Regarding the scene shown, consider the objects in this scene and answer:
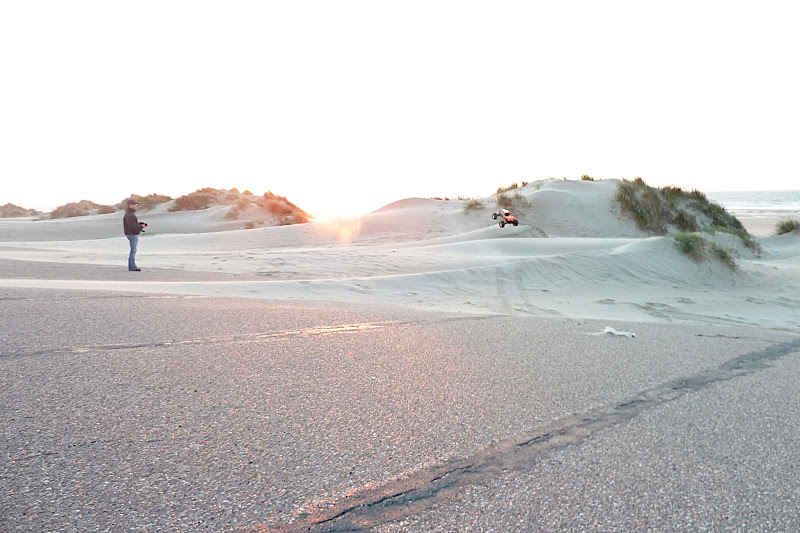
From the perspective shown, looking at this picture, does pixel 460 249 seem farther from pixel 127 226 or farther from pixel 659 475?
pixel 659 475

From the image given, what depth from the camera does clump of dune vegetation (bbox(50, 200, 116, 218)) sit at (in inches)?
1406

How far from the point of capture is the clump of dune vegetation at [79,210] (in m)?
35.7

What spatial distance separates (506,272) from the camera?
441 inches

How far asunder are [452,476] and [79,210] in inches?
1558

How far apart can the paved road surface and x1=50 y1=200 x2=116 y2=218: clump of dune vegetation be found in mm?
34354

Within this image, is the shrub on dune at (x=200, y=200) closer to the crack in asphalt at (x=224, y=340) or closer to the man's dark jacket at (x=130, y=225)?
the man's dark jacket at (x=130, y=225)

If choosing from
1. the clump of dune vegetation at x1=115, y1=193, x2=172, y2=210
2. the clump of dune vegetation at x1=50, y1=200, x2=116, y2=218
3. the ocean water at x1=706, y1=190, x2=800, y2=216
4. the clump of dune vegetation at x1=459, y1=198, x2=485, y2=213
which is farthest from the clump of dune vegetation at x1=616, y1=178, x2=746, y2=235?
the clump of dune vegetation at x1=50, y1=200, x2=116, y2=218

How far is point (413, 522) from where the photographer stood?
2.10 m

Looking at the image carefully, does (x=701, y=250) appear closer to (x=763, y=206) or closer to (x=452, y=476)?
(x=452, y=476)

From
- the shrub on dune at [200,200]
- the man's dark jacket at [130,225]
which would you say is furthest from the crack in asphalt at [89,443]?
the shrub on dune at [200,200]

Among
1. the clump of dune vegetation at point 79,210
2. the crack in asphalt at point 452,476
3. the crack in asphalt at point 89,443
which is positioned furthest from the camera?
the clump of dune vegetation at point 79,210

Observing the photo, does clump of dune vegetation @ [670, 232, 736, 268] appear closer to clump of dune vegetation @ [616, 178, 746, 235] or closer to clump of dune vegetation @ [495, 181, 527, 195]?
clump of dune vegetation @ [616, 178, 746, 235]

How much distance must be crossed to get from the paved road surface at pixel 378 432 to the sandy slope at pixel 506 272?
11.0 feet

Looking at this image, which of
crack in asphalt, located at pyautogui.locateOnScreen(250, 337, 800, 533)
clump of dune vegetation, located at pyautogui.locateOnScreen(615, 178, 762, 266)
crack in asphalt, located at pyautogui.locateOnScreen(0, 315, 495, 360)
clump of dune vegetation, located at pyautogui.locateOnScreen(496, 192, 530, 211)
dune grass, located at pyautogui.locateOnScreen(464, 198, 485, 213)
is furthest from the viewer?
dune grass, located at pyautogui.locateOnScreen(464, 198, 485, 213)
